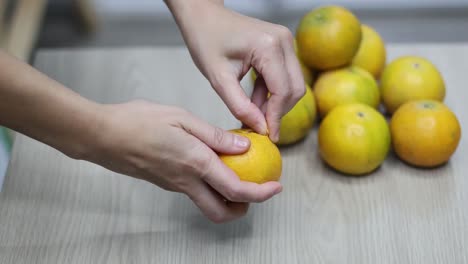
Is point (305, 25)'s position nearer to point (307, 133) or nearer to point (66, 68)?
point (307, 133)

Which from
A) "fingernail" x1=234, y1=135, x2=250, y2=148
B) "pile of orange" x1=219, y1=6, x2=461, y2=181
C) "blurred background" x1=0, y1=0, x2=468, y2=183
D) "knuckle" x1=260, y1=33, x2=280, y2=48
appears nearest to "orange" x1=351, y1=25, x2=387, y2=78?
"pile of orange" x1=219, y1=6, x2=461, y2=181

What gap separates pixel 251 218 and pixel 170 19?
1575mm

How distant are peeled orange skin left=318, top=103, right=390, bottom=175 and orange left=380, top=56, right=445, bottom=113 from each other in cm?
9

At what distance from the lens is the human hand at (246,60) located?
837 mm

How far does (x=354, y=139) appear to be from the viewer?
0.88 meters

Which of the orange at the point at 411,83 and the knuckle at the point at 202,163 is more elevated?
the knuckle at the point at 202,163

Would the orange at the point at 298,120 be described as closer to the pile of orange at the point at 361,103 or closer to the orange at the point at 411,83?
the pile of orange at the point at 361,103

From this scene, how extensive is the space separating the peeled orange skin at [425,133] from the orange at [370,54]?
151 millimetres

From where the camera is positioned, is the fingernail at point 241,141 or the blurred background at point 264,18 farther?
the blurred background at point 264,18

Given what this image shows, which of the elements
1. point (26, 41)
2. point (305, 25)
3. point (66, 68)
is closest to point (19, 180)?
point (66, 68)

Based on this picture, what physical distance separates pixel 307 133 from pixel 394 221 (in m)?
0.22

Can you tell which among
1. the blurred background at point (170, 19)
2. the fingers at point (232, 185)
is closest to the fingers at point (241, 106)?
the fingers at point (232, 185)

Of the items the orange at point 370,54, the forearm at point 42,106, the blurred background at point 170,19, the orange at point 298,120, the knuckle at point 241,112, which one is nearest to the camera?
the forearm at point 42,106

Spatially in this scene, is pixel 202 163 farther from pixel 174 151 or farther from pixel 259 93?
pixel 259 93
